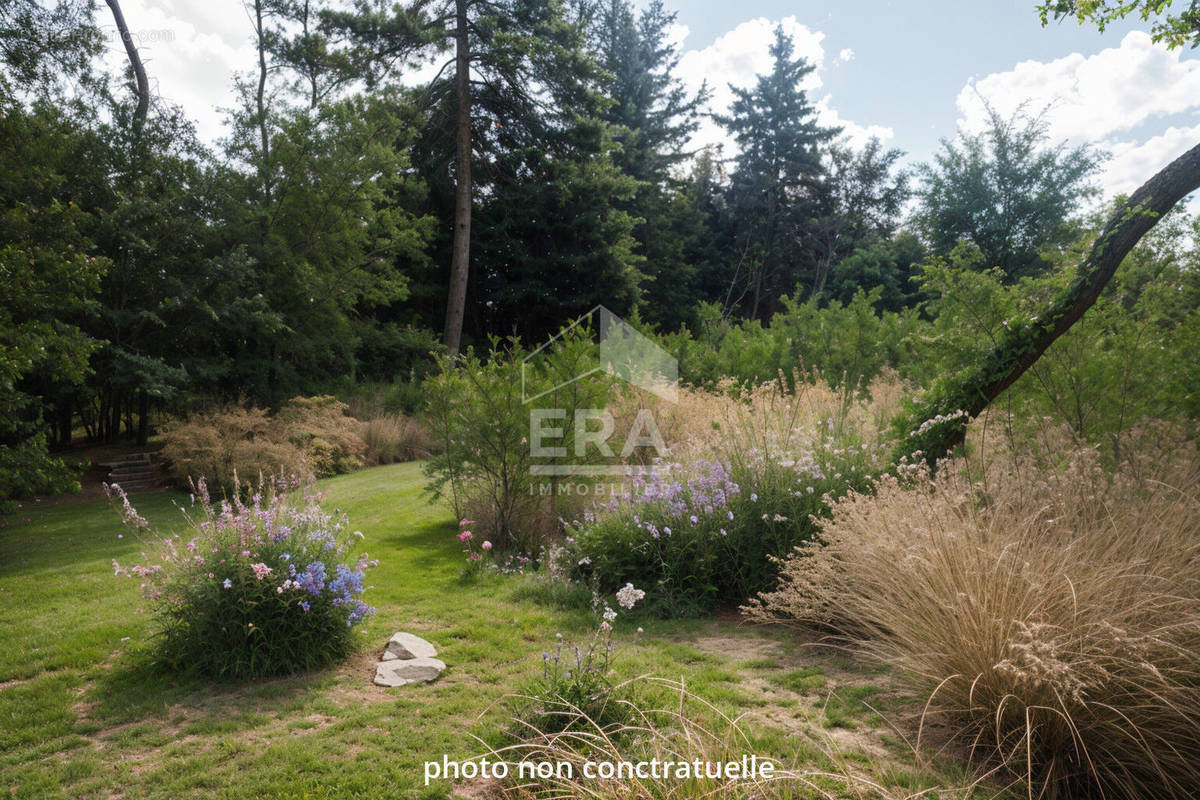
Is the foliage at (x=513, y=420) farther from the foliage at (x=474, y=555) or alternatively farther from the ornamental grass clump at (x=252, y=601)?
the ornamental grass clump at (x=252, y=601)

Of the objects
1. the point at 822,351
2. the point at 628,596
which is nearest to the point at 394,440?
the point at 822,351

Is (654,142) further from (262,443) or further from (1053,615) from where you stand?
(1053,615)

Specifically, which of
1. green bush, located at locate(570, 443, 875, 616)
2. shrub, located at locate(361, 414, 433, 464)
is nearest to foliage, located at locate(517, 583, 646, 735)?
green bush, located at locate(570, 443, 875, 616)

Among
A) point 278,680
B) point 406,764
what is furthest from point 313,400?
point 406,764

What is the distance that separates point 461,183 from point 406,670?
47.3 ft

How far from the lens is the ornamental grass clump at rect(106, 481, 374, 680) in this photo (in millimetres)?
3539

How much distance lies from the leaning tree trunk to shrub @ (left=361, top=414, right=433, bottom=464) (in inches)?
359

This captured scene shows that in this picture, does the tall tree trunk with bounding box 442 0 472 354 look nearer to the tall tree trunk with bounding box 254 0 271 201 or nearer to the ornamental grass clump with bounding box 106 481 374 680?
the tall tree trunk with bounding box 254 0 271 201

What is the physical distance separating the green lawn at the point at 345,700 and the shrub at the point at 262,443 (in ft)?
13.5

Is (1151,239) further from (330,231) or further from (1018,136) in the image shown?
(1018,136)

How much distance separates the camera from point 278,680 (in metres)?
3.50

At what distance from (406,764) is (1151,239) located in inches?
276

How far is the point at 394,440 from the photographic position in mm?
12359

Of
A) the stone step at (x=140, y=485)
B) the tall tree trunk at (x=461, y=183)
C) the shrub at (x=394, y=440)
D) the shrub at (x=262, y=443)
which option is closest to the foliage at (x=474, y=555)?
the shrub at (x=262, y=443)
